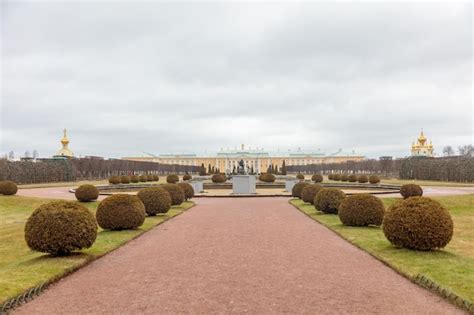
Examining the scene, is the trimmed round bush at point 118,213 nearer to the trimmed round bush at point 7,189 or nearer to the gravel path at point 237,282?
the gravel path at point 237,282

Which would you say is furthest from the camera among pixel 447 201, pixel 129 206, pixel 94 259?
pixel 447 201

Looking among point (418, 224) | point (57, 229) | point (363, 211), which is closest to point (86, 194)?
point (363, 211)

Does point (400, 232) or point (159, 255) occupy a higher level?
point (400, 232)

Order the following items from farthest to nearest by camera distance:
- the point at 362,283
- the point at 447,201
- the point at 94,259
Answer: the point at 447,201, the point at 94,259, the point at 362,283

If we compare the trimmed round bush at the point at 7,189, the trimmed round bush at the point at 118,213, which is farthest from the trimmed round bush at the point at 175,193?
the trimmed round bush at the point at 7,189

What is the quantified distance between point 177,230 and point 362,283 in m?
8.00

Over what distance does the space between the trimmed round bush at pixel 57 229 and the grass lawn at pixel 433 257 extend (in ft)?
20.8

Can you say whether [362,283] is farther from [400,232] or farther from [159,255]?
[159,255]

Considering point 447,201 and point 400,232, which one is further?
point 447,201

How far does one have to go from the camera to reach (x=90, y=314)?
6.02 metres

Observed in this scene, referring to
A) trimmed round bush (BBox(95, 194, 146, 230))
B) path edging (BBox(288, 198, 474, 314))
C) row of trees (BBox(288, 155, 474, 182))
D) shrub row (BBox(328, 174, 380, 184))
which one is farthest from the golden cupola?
path edging (BBox(288, 198, 474, 314))

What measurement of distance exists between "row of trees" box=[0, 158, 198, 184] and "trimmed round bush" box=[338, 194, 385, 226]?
35.2 m

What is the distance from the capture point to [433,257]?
9.52 metres

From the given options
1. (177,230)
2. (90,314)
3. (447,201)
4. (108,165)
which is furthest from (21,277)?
(108,165)
